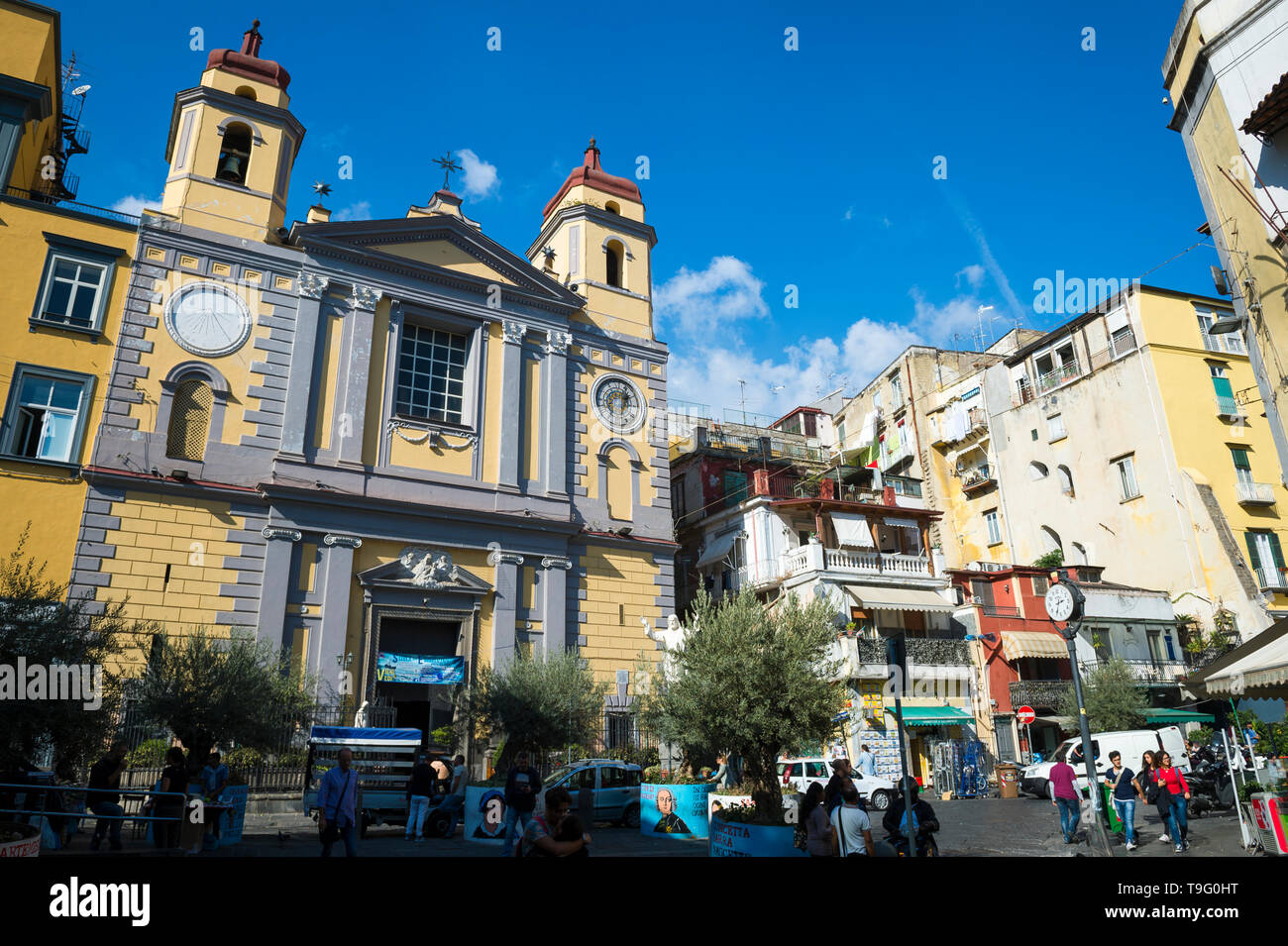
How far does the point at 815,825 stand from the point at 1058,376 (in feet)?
121

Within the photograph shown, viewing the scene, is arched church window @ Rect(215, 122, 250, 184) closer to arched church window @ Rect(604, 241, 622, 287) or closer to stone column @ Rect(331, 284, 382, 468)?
stone column @ Rect(331, 284, 382, 468)

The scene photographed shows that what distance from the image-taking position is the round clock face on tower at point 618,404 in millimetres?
27609

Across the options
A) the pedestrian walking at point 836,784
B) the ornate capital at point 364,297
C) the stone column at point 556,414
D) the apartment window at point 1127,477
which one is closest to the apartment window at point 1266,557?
the apartment window at point 1127,477

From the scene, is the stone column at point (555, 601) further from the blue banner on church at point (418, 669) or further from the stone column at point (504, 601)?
the blue banner on church at point (418, 669)

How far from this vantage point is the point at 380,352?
24500 mm

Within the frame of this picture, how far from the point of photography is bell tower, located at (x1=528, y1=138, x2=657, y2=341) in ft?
95.5

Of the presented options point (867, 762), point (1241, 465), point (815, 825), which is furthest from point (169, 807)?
point (1241, 465)

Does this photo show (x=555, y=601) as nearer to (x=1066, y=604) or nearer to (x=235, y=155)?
(x=1066, y=604)

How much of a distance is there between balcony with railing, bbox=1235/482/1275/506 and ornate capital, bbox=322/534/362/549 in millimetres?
34656

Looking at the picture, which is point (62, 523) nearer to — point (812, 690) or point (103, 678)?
point (103, 678)

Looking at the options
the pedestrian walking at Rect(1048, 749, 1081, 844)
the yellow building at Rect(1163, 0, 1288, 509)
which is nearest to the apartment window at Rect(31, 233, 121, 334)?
the pedestrian walking at Rect(1048, 749, 1081, 844)

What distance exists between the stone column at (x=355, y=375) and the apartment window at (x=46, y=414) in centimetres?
590

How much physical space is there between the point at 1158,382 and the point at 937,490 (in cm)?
1174
